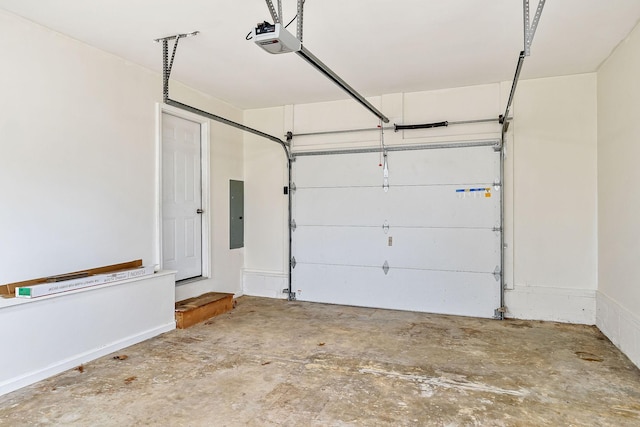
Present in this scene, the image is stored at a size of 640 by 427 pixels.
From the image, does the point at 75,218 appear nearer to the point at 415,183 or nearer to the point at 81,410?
the point at 81,410

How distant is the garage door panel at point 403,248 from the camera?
4555 millimetres

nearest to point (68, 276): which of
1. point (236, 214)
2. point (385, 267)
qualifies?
point (236, 214)

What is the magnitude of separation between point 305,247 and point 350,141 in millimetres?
1589

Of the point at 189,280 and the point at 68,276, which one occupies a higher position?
the point at 68,276

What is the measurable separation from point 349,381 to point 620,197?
9.67ft

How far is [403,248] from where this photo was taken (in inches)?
192

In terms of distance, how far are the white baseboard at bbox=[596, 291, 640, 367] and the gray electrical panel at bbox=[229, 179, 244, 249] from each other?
443cm

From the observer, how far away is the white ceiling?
2.79 meters

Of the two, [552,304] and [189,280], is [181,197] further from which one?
[552,304]

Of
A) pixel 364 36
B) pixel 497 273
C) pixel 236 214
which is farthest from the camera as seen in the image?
pixel 236 214

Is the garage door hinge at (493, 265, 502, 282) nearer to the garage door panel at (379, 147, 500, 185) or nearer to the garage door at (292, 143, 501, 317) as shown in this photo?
the garage door at (292, 143, 501, 317)

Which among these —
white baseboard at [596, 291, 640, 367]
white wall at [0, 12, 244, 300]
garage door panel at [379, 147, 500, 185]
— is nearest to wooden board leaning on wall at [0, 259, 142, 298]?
white wall at [0, 12, 244, 300]

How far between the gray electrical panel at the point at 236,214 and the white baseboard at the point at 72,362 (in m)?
1.79

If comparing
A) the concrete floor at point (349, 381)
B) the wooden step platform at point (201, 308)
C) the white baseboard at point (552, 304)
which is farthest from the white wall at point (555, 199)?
the wooden step platform at point (201, 308)
